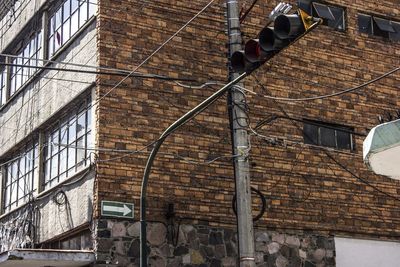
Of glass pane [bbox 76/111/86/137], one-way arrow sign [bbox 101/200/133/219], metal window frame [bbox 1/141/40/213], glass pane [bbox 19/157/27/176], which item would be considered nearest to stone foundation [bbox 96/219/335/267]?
one-way arrow sign [bbox 101/200/133/219]

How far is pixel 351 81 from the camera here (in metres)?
19.6

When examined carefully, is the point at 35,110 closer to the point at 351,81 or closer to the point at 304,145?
the point at 304,145

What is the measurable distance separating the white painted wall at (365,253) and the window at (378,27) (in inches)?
213

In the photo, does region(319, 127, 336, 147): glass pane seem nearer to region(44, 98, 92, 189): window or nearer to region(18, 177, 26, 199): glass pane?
region(44, 98, 92, 189): window

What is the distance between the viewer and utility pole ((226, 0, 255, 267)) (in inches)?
507

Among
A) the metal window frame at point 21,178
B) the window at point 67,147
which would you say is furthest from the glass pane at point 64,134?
the metal window frame at point 21,178

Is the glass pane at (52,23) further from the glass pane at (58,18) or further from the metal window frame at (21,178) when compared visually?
the metal window frame at (21,178)

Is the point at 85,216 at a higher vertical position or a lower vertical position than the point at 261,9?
lower

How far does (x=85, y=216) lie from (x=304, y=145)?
5.46 m

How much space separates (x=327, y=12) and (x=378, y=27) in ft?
5.37

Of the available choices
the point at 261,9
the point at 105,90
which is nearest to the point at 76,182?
the point at 105,90

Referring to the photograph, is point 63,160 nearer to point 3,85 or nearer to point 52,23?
point 52,23

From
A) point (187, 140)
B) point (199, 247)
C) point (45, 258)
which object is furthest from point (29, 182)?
point (199, 247)

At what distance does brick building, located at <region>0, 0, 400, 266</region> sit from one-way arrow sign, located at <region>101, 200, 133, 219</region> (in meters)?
0.10
